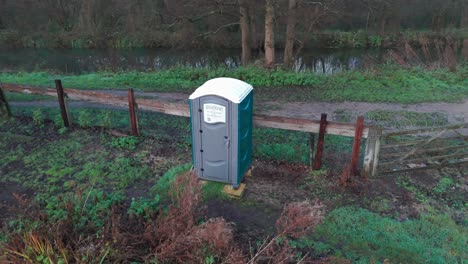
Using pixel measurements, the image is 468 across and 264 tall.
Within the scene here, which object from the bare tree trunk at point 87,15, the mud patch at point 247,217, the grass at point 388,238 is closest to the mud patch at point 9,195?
the mud patch at point 247,217

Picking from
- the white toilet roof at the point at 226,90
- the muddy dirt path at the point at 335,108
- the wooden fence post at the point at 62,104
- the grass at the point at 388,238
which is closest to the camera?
the grass at the point at 388,238

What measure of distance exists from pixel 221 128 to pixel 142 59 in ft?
70.2

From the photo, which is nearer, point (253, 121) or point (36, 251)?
point (36, 251)

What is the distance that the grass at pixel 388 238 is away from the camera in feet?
14.9

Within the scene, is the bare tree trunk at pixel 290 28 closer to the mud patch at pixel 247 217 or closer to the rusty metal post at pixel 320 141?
the rusty metal post at pixel 320 141

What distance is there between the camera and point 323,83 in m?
13.6

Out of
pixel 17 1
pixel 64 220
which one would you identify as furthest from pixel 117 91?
pixel 17 1

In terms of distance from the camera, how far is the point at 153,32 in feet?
98.4

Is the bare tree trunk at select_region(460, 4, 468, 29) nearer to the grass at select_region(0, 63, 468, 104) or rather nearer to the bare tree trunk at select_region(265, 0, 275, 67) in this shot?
the grass at select_region(0, 63, 468, 104)

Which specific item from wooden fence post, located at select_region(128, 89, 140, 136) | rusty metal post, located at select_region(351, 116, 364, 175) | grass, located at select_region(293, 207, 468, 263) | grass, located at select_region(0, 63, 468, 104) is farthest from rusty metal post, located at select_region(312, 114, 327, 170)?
grass, located at select_region(0, 63, 468, 104)

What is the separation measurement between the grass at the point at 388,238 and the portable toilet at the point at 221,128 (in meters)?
1.70

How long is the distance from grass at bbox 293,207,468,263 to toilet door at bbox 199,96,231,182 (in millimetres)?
1828

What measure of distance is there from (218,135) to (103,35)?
28382 millimetres

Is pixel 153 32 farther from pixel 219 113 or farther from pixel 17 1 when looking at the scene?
pixel 219 113
